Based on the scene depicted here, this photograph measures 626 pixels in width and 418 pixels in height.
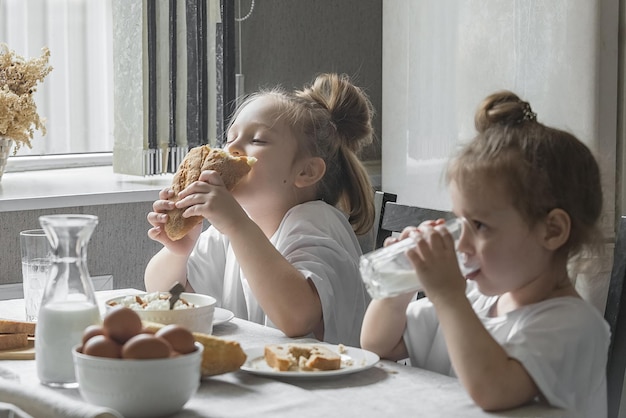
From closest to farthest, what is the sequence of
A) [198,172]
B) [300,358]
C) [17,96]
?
[300,358] < [198,172] < [17,96]

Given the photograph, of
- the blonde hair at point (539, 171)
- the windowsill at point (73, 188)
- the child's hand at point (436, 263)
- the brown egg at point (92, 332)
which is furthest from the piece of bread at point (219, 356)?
the windowsill at point (73, 188)

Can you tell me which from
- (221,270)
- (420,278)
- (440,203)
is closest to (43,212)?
(221,270)

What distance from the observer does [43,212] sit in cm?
254

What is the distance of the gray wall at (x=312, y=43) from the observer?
10.0 feet

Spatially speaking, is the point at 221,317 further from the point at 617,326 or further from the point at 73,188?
the point at 73,188

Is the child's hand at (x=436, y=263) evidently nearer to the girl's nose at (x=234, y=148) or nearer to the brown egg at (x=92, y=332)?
the brown egg at (x=92, y=332)

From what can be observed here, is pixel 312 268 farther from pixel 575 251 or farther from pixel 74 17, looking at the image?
pixel 74 17

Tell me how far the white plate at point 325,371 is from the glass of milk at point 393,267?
0.11m

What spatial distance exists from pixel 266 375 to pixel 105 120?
1.93 meters

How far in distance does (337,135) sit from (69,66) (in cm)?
127

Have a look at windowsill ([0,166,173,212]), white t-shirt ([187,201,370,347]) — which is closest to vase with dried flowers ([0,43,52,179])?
windowsill ([0,166,173,212])

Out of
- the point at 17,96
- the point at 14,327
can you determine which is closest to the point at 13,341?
the point at 14,327

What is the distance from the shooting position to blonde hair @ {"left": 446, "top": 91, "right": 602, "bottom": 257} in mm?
1227

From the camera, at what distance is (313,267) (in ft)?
5.37
